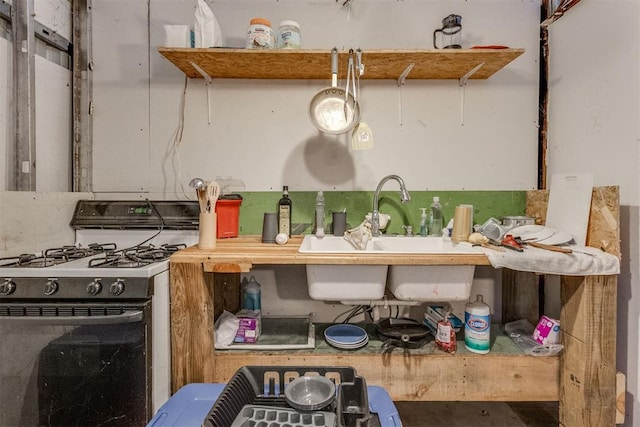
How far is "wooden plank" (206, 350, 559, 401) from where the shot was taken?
1.33 meters

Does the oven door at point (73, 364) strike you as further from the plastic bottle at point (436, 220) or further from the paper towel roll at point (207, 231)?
the plastic bottle at point (436, 220)

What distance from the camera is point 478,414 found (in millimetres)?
1732

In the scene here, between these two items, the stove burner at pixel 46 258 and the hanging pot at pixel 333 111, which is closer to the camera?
the stove burner at pixel 46 258

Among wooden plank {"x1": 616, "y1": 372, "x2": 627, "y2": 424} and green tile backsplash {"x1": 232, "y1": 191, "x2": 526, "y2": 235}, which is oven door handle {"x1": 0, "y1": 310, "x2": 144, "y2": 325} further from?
wooden plank {"x1": 616, "y1": 372, "x2": 627, "y2": 424}

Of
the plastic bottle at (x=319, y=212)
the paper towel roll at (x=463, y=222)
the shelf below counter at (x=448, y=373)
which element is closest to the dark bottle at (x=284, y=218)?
the plastic bottle at (x=319, y=212)

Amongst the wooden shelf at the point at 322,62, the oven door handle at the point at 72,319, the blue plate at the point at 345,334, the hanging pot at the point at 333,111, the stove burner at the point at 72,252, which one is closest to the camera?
the oven door handle at the point at 72,319

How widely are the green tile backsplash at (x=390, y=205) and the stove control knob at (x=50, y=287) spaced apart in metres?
0.88

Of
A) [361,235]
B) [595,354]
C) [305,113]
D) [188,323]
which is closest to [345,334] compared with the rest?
[361,235]

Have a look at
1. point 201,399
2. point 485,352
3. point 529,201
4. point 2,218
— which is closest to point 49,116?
point 2,218

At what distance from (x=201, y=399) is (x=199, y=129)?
143cm

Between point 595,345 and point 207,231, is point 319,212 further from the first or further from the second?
point 595,345

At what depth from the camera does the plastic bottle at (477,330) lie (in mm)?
1365

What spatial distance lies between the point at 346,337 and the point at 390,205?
2.59 ft

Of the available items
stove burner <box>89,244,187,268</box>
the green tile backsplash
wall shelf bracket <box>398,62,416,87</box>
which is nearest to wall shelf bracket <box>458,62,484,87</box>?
wall shelf bracket <box>398,62,416,87</box>
